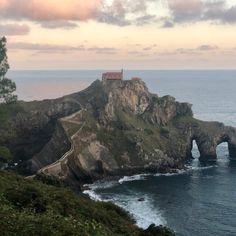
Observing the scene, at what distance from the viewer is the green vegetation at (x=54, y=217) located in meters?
24.1

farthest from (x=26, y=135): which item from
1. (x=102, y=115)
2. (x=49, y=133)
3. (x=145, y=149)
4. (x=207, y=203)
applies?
(x=207, y=203)

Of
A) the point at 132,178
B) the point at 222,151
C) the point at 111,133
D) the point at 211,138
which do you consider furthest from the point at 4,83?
the point at 222,151

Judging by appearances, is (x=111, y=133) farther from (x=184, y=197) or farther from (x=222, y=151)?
(x=222, y=151)

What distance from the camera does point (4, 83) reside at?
6400cm

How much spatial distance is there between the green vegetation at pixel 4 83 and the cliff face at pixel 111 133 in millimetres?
41226

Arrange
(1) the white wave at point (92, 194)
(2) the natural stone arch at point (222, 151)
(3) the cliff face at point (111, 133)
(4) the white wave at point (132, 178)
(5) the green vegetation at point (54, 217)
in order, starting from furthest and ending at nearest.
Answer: (2) the natural stone arch at point (222, 151) < (3) the cliff face at point (111, 133) < (4) the white wave at point (132, 178) < (1) the white wave at point (92, 194) < (5) the green vegetation at point (54, 217)

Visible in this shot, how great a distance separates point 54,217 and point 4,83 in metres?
38.3

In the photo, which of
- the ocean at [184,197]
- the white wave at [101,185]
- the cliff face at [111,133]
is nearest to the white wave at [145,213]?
the ocean at [184,197]

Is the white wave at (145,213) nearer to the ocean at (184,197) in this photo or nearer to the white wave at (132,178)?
the ocean at (184,197)

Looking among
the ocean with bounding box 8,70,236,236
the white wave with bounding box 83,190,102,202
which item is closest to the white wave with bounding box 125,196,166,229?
the ocean with bounding box 8,70,236,236

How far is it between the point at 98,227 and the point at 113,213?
13387 mm

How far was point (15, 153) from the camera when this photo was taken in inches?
4791

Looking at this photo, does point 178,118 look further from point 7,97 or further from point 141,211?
point 7,97

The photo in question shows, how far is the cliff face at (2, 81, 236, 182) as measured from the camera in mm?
113188
